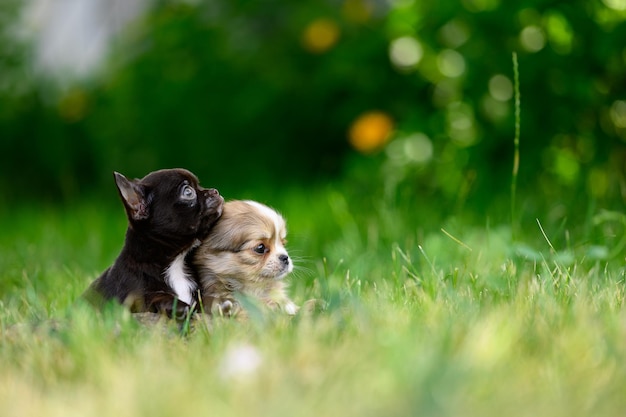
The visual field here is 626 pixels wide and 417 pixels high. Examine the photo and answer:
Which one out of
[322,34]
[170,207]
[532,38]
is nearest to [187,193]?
[170,207]

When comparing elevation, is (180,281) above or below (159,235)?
below

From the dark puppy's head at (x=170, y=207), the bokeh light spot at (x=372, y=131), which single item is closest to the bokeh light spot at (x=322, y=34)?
the bokeh light spot at (x=372, y=131)

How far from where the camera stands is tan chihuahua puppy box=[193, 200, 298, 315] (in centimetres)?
383

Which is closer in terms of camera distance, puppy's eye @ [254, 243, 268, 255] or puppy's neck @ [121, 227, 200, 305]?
puppy's neck @ [121, 227, 200, 305]

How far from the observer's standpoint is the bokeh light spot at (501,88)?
6.25 meters

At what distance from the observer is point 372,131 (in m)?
6.95

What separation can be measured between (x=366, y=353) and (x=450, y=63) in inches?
161

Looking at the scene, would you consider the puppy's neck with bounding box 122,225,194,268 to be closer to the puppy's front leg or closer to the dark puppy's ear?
the dark puppy's ear

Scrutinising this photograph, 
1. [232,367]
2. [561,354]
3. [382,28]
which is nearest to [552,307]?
[561,354]

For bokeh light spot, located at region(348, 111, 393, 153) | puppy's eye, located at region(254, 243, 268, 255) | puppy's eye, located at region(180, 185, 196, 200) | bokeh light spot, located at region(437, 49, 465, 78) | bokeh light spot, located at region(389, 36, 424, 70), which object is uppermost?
puppy's eye, located at region(180, 185, 196, 200)

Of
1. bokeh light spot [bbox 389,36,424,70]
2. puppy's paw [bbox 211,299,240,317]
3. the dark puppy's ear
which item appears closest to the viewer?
puppy's paw [bbox 211,299,240,317]

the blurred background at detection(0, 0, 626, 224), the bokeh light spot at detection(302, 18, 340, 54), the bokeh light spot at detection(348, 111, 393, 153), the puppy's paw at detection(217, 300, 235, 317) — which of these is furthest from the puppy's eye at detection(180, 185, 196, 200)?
the bokeh light spot at detection(302, 18, 340, 54)

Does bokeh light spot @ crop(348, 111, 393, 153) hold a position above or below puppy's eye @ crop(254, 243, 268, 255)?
below

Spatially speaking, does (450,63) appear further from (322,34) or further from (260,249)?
(260,249)
